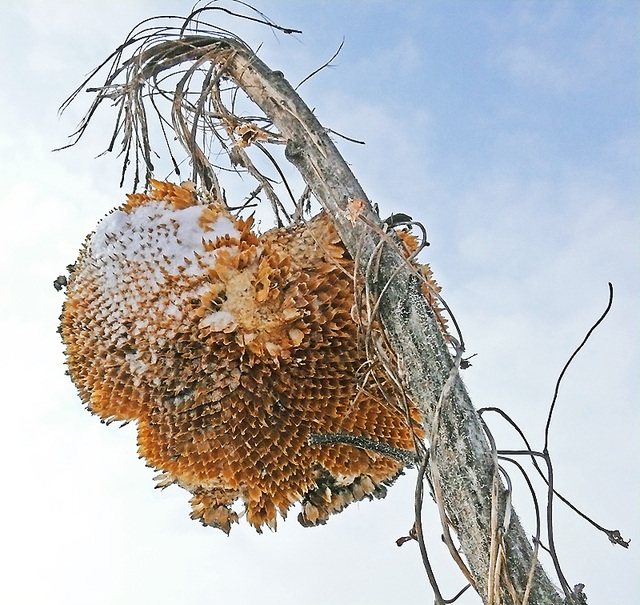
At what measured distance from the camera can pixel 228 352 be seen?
0.89 metres

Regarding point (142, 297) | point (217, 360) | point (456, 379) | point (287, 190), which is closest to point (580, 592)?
point (456, 379)

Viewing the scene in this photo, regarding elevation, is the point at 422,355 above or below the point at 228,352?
above

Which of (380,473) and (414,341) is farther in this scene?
(380,473)

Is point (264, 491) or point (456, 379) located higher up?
point (456, 379)

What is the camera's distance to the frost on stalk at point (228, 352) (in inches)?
34.9

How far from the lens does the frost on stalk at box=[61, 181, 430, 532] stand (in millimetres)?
886

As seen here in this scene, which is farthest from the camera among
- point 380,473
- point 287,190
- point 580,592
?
point 287,190

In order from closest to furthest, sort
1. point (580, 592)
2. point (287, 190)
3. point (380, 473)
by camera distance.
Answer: point (580, 592) → point (380, 473) → point (287, 190)

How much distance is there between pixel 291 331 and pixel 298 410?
111 mm

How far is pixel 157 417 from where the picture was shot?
0.95 metres

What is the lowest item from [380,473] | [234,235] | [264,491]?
[264,491]

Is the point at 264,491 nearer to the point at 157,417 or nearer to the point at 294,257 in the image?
the point at 157,417

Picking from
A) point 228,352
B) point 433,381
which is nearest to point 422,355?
point 433,381

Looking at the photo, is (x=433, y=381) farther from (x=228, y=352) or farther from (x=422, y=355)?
(x=228, y=352)
